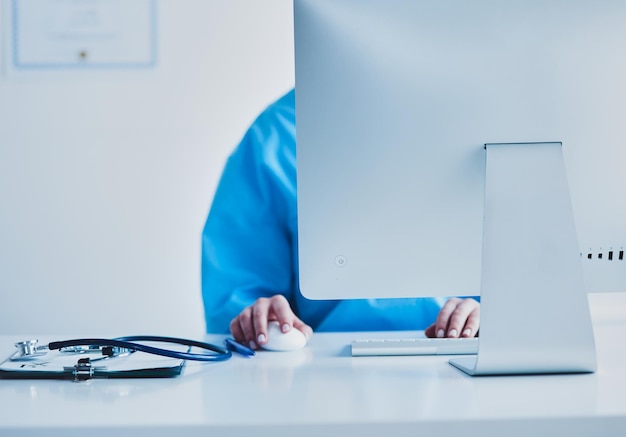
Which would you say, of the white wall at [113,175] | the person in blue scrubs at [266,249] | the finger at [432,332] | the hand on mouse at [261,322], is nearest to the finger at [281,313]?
the hand on mouse at [261,322]

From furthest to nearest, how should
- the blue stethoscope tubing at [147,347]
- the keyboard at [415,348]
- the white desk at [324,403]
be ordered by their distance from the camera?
1. the keyboard at [415,348]
2. the blue stethoscope tubing at [147,347]
3. the white desk at [324,403]

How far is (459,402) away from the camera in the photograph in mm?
592

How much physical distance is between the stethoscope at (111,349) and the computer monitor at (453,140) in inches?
5.9

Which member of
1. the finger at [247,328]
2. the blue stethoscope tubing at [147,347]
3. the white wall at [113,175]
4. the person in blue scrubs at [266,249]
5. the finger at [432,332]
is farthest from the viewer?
the white wall at [113,175]

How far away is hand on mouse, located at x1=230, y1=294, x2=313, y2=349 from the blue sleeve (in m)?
0.55

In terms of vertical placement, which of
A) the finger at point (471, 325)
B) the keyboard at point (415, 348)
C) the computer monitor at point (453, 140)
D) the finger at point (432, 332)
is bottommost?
the finger at point (432, 332)

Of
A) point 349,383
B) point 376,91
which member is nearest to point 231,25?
point 376,91

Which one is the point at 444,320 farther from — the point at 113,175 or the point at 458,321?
the point at 113,175

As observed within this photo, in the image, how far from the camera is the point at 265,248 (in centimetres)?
163

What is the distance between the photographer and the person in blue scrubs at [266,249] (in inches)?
60.9

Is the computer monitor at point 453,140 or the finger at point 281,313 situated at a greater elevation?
the computer monitor at point 453,140

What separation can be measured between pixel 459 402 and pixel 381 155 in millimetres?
302

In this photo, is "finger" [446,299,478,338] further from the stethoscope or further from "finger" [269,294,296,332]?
the stethoscope

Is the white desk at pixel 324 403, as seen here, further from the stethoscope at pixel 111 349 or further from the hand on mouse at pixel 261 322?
the hand on mouse at pixel 261 322
